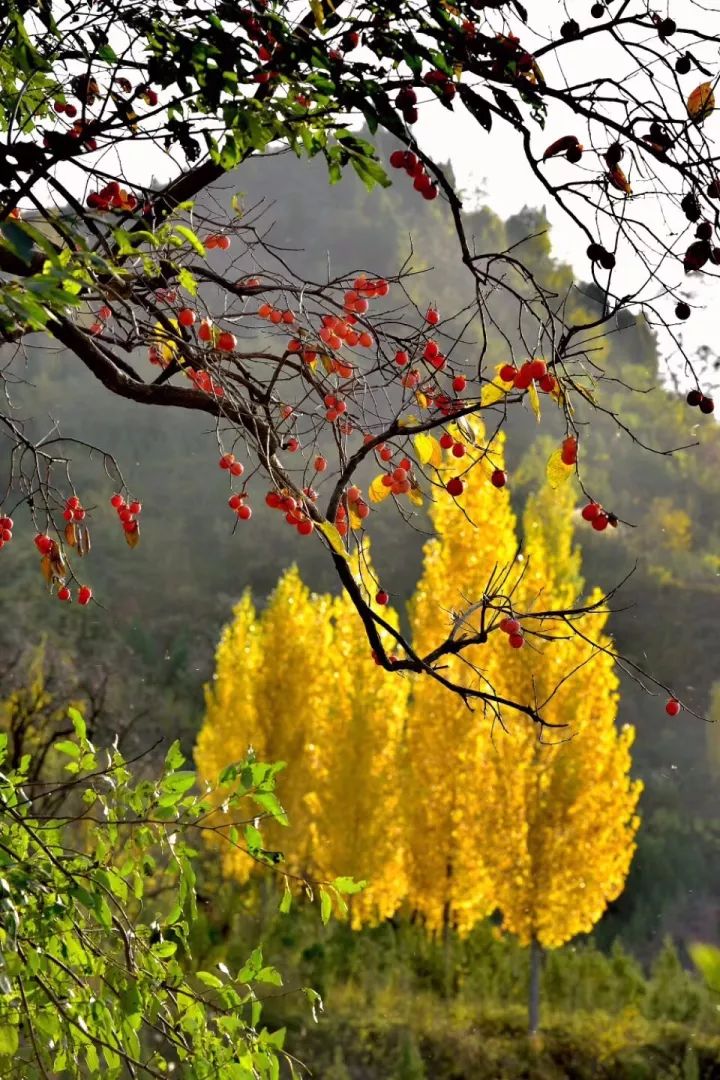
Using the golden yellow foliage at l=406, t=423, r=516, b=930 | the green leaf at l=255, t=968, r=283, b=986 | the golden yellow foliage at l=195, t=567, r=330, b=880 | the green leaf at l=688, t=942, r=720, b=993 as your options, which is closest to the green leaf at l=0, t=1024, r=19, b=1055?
the green leaf at l=255, t=968, r=283, b=986

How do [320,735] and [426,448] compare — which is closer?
[426,448]

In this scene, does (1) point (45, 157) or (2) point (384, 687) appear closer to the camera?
(1) point (45, 157)

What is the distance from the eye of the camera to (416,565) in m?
30.9

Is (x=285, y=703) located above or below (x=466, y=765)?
above

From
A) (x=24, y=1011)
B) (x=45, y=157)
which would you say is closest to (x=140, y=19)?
(x=45, y=157)

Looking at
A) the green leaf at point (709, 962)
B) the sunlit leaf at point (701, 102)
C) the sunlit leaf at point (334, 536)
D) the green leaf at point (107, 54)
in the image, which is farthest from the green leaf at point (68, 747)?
the sunlit leaf at point (701, 102)

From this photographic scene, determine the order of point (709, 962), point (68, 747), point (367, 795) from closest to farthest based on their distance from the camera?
1. point (709, 962)
2. point (68, 747)
3. point (367, 795)

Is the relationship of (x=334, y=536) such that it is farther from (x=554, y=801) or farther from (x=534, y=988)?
(x=534, y=988)

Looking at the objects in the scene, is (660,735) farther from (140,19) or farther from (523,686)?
(140,19)

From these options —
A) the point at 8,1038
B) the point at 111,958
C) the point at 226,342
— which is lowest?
the point at 8,1038

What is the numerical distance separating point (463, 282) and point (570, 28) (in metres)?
49.2

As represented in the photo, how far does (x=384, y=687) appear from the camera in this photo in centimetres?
1184

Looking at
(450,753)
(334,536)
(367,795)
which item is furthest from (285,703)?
(334,536)

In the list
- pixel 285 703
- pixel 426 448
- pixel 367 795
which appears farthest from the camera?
pixel 285 703
